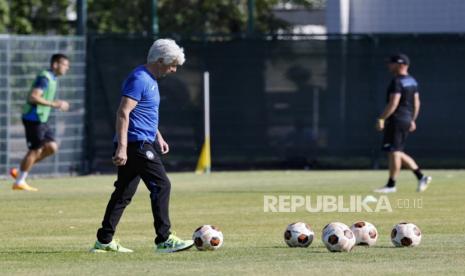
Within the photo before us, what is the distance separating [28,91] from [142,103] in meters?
11.4

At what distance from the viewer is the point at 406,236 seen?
11.1 m

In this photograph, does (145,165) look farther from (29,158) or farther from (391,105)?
(29,158)

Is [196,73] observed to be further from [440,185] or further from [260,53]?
[440,185]

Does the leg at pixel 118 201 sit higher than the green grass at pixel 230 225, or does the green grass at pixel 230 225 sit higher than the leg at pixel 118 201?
the leg at pixel 118 201

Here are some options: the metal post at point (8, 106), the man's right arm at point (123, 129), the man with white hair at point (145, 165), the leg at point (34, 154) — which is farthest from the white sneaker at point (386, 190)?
the man's right arm at point (123, 129)

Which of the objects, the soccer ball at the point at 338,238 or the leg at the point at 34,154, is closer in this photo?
the soccer ball at the point at 338,238

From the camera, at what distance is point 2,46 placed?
→ 840 inches

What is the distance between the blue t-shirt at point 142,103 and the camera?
1067 centimetres

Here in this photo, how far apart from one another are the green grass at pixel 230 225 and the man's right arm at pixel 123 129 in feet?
2.84

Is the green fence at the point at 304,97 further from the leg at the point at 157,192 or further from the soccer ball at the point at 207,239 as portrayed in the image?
the leg at the point at 157,192

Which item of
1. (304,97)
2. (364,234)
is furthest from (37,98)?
(364,234)

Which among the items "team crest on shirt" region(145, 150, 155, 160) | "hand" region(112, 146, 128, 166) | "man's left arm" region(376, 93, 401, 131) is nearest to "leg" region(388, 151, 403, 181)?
"man's left arm" region(376, 93, 401, 131)

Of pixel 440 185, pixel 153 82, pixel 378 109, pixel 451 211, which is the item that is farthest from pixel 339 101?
pixel 153 82

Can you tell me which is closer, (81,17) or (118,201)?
(118,201)
